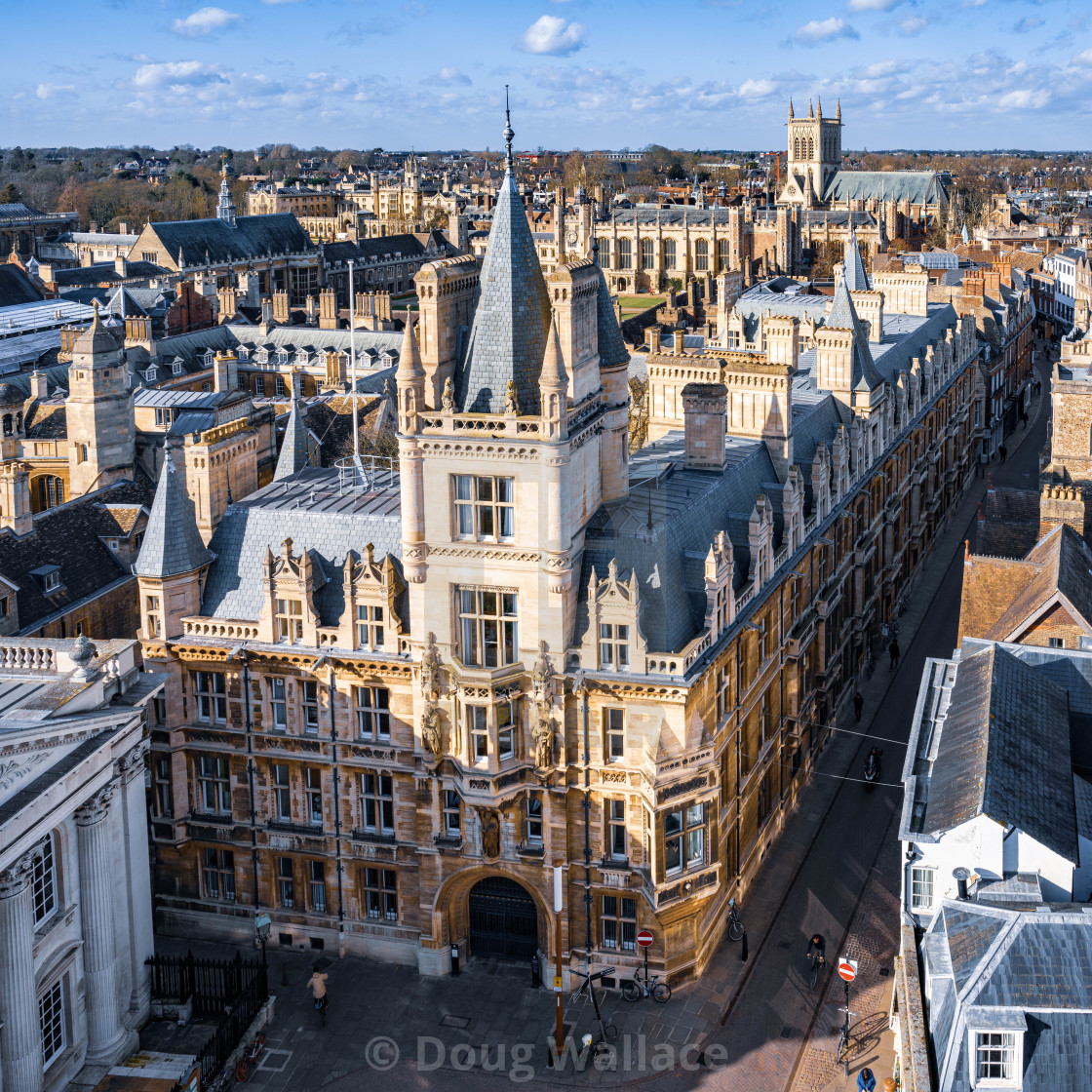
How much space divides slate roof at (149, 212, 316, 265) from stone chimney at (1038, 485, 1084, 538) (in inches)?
4730

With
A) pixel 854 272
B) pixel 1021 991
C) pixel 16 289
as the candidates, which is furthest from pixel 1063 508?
pixel 16 289

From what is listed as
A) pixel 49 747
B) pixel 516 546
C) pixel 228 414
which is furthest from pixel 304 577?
pixel 228 414

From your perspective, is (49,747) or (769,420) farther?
(769,420)

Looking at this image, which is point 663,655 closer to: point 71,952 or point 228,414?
point 71,952

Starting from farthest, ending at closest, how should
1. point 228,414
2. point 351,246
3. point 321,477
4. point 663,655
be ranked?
point 351,246, point 228,414, point 321,477, point 663,655

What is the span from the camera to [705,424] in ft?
170

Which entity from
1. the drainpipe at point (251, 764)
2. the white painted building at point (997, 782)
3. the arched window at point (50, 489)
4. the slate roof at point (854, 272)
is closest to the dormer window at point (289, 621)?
the drainpipe at point (251, 764)

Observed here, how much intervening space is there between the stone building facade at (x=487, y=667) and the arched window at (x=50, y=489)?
89.8 ft

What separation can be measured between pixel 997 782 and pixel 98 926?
24.7m

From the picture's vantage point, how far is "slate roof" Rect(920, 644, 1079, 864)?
121 feet

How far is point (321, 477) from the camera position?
53.2m

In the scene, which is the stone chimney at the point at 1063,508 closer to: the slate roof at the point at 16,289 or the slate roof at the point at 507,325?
the slate roof at the point at 507,325

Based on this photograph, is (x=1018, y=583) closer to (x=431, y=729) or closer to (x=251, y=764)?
(x=431, y=729)

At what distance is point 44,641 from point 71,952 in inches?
362
